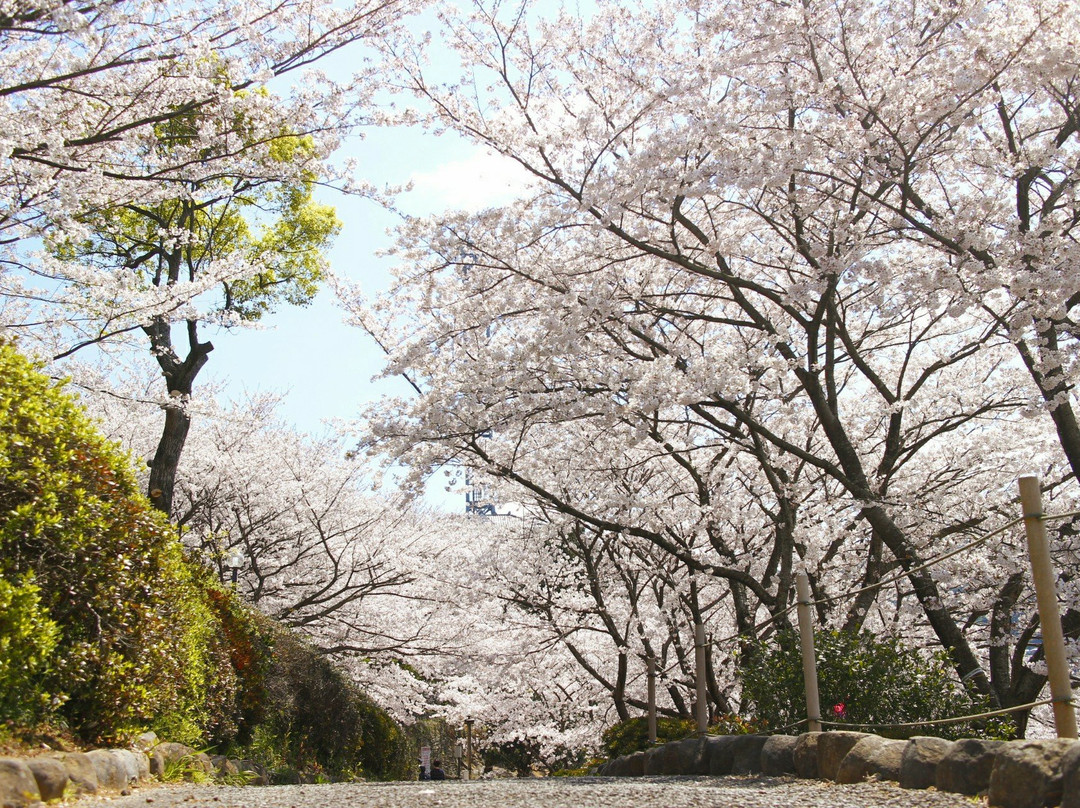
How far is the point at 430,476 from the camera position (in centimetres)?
934

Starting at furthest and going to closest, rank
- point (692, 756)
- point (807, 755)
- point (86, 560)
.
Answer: point (692, 756) < point (807, 755) < point (86, 560)

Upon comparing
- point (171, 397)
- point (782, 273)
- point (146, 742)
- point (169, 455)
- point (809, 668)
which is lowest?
point (146, 742)

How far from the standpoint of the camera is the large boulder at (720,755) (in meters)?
5.78

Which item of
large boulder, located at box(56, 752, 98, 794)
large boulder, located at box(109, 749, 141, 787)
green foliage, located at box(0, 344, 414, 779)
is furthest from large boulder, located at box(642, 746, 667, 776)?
large boulder, located at box(56, 752, 98, 794)

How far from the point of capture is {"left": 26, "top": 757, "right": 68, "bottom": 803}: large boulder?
11.4ft

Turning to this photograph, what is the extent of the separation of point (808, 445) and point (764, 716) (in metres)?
5.33

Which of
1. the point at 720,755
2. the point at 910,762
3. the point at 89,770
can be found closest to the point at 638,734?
the point at 720,755

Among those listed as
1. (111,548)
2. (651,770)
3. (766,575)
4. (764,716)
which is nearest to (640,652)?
(766,575)

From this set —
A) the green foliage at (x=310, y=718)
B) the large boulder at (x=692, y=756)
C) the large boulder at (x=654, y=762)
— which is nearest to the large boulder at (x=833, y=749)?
the large boulder at (x=692, y=756)

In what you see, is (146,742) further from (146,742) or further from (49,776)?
(49,776)

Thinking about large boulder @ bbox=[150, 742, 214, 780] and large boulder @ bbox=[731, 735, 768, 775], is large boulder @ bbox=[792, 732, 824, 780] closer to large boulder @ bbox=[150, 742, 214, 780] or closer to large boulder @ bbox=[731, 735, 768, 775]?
large boulder @ bbox=[731, 735, 768, 775]

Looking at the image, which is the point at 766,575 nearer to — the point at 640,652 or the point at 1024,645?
the point at 1024,645

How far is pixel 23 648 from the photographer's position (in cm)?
361

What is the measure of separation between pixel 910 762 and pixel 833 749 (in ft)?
2.27
